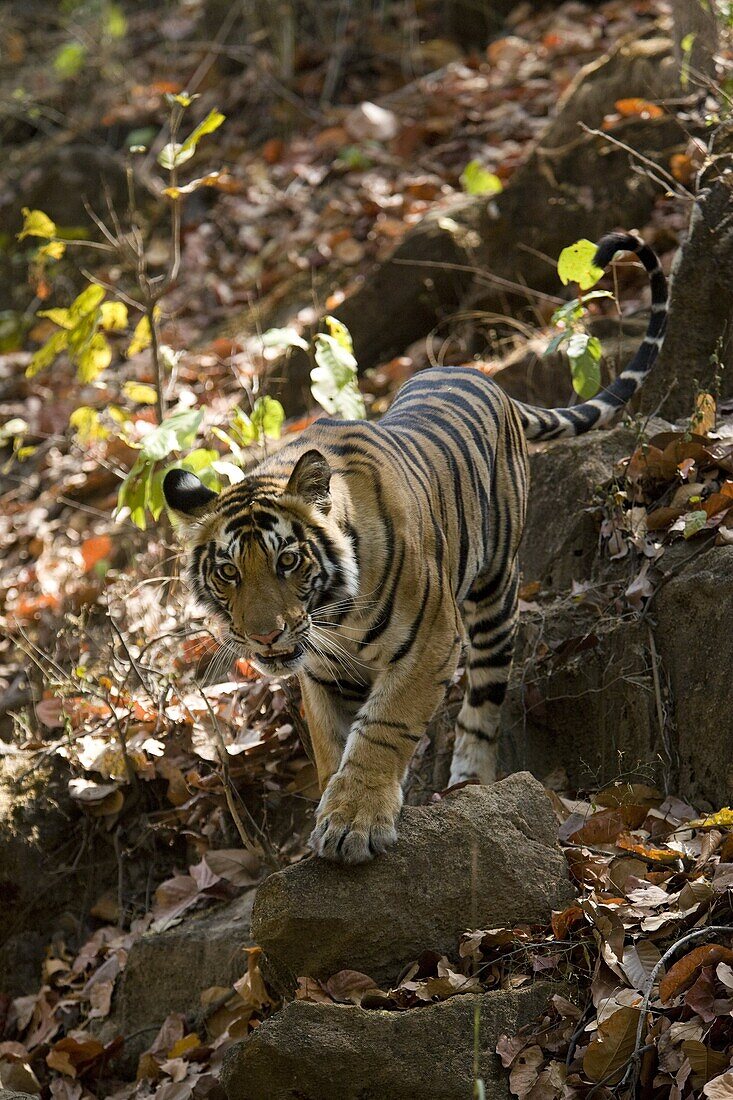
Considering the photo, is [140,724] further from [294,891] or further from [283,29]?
[283,29]

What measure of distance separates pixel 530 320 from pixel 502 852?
16.0 ft

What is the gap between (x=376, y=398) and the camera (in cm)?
770

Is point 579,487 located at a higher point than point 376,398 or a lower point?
higher

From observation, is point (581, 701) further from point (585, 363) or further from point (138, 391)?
point (138, 391)

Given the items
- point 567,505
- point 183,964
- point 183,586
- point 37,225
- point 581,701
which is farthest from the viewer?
point 183,586

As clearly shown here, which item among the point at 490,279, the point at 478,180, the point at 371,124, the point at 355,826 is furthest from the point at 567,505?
the point at 371,124

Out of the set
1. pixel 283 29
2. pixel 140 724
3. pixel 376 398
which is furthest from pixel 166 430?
pixel 283 29

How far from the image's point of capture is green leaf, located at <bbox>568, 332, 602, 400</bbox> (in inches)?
189

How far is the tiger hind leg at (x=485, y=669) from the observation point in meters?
4.53

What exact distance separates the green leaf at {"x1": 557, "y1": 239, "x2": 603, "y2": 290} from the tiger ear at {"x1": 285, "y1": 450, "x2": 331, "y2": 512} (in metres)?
1.70

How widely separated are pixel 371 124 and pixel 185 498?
7.89 metres

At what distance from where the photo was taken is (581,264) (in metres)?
4.68

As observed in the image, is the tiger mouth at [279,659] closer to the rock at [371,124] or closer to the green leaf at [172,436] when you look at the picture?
the green leaf at [172,436]

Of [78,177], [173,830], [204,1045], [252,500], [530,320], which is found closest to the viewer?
[252,500]
